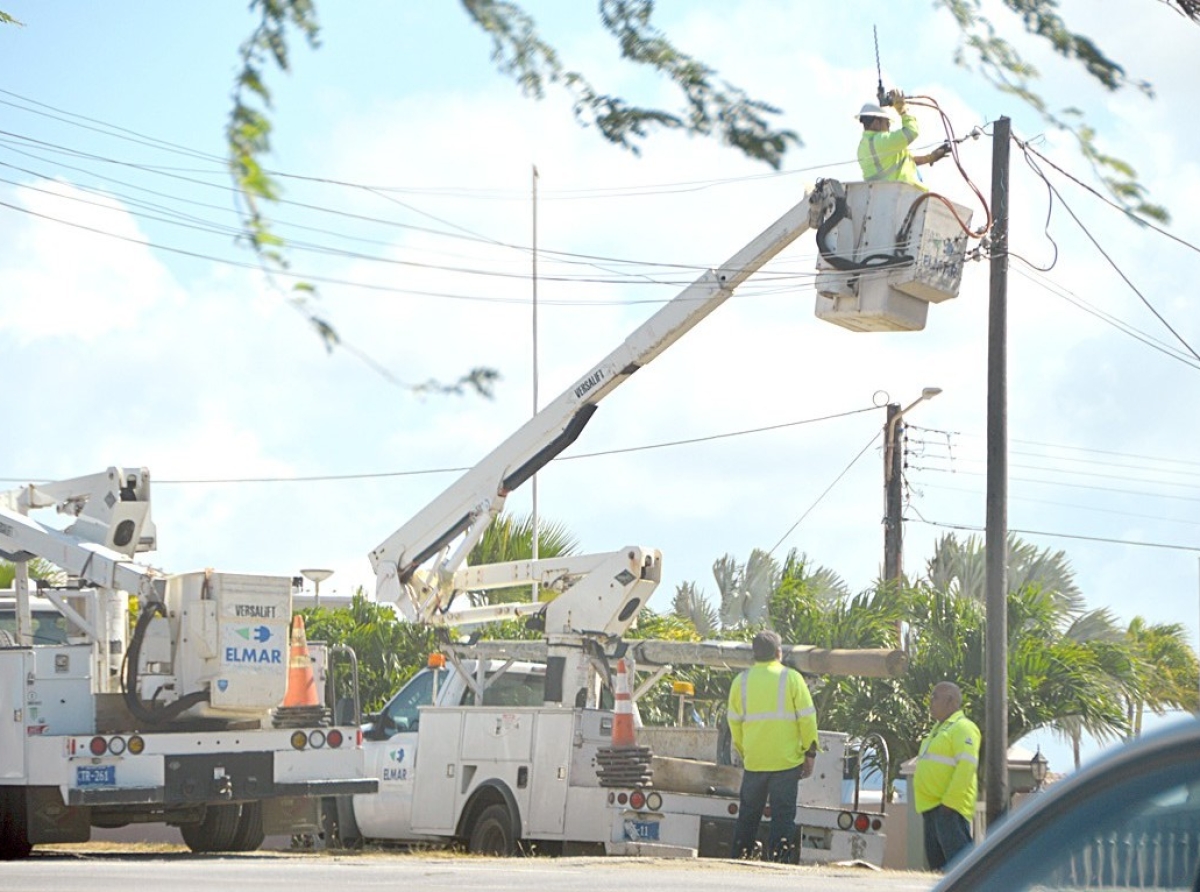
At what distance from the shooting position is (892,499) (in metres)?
32.2

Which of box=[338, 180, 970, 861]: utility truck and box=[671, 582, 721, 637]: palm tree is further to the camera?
box=[671, 582, 721, 637]: palm tree

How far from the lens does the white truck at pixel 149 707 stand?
13.5 m

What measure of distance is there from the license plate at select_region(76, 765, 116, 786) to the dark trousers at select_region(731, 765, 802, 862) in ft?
14.2

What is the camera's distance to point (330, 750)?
47.7 ft

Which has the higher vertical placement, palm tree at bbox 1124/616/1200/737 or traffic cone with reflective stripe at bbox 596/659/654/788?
palm tree at bbox 1124/616/1200/737

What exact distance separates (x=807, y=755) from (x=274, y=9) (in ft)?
35.3

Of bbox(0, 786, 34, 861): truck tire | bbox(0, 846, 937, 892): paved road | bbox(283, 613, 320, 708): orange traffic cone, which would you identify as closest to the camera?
bbox(0, 846, 937, 892): paved road

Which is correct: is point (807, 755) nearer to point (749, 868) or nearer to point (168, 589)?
point (749, 868)

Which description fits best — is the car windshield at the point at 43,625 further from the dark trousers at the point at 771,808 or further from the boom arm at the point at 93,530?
the dark trousers at the point at 771,808

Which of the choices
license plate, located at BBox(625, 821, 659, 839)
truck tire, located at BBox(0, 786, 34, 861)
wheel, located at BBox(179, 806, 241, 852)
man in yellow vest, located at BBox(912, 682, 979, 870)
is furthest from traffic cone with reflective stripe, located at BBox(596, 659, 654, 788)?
truck tire, located at BBox(0, 786, 34, 861)

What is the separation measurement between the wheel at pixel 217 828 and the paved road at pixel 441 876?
128 centimetres

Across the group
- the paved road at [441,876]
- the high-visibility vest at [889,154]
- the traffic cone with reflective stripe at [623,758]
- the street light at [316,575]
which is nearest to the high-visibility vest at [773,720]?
the paved road at [441,876]

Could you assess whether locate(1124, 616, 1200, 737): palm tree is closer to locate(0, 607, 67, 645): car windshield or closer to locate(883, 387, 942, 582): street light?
locate(883, 387, 942, 582): street light

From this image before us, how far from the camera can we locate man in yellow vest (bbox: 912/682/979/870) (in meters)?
12.4
